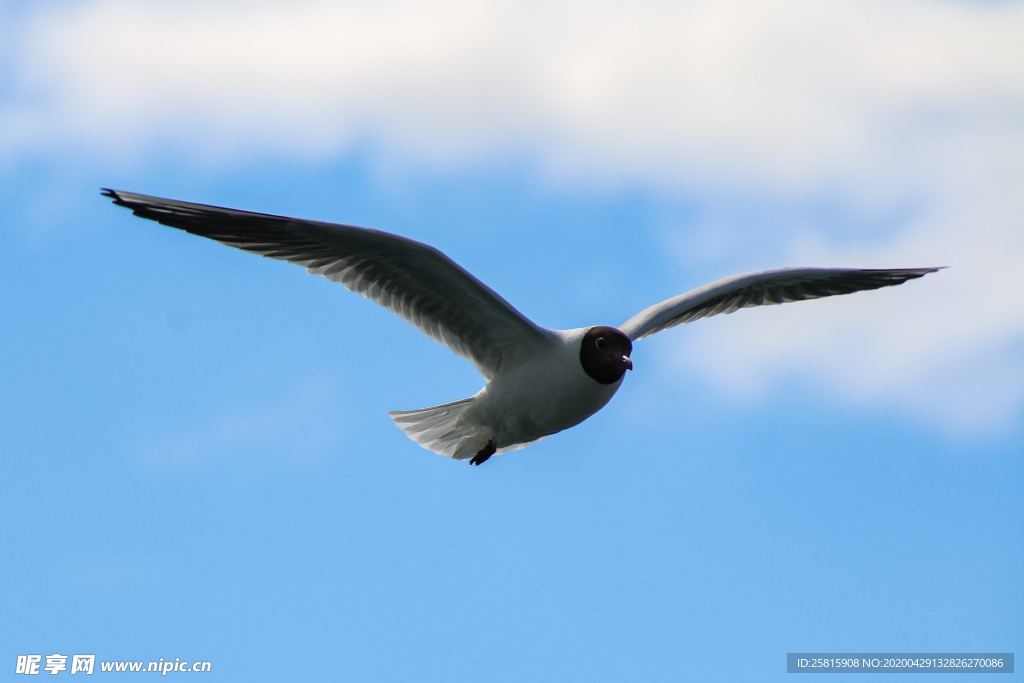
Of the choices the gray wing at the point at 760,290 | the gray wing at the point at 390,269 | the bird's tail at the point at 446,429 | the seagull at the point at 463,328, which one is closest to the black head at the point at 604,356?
the seagull at the point at 463,328

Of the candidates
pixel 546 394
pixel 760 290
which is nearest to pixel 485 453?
pixel 546 394

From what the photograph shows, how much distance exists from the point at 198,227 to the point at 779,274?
5409 millimetres

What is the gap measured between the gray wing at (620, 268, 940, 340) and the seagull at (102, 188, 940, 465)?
40mm

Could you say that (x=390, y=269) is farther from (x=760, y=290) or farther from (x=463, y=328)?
(x=760, y=290)

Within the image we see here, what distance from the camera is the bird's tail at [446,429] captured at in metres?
11.0

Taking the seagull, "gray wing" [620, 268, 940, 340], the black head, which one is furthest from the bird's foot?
"gray wing" [620, 268, 940, 340]

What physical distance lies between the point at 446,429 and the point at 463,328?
37.6 inches

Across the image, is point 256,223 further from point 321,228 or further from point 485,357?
point 485,357

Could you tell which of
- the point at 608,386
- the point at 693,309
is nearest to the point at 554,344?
the point at 608,386

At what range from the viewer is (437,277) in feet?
33.8

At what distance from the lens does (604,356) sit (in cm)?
1008

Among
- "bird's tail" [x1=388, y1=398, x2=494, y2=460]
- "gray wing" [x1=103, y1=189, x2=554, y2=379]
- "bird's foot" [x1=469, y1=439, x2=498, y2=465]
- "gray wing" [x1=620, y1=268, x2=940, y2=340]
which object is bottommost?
"bird's foot" [x1=469, y1=439, x2=498, y2=465]

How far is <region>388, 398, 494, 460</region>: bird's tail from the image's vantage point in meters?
11.0

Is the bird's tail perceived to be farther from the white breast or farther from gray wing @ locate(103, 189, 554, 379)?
gray wing @ locate(103, 189, 554, 379)
